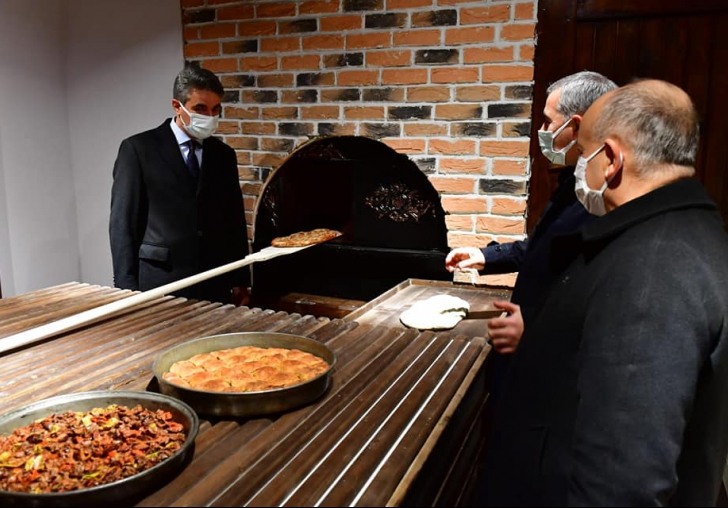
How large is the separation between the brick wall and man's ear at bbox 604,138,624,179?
5.59ft

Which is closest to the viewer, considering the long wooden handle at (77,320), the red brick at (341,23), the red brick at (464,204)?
the long wooden handle at (77,320)

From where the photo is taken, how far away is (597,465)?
988 mm

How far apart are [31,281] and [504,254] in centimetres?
318

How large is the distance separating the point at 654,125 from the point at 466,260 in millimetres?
1435

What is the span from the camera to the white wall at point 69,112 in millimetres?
3635

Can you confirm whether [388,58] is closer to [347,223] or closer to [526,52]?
[526,52]

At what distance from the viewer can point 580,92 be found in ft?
6.48

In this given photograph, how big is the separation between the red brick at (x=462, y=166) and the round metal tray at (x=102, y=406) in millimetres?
2047

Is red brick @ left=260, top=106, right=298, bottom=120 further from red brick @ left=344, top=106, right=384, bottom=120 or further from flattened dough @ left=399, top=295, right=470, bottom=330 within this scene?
flattened dough @ left=399, top=295, right=470, bottom=330

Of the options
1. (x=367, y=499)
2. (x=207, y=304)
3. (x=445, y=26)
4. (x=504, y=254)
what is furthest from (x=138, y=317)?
(x=445, y=26)

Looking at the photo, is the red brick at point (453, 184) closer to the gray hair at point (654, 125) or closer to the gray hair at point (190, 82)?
the gray hair at point (190, 82)

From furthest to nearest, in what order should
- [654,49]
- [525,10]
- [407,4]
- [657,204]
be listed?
[407,4] → [525,10] → [654,49] → [657,204]

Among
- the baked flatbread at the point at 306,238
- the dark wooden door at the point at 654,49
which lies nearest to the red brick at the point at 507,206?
the dark wooden door at the point at 654,49

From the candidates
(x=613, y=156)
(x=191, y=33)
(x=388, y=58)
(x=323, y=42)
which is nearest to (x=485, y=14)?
(x=388, y=58)
